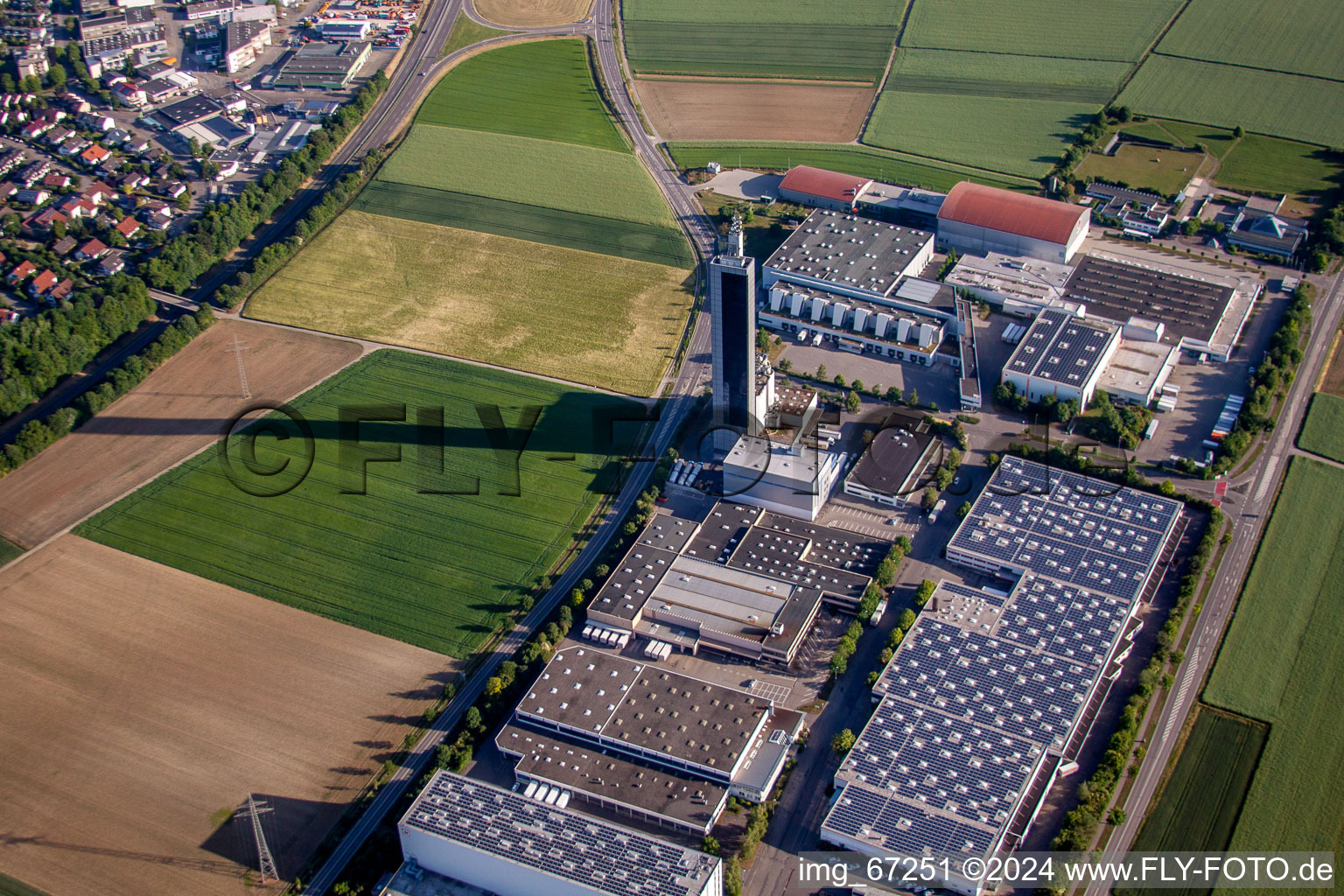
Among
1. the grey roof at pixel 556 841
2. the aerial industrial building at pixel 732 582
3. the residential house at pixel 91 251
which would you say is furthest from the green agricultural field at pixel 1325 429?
the residential house at pixel 91 251

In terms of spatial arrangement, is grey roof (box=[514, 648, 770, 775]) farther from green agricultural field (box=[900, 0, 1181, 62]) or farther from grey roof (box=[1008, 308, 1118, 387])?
green agricultural field (box=[900, 0, 1181, 62])

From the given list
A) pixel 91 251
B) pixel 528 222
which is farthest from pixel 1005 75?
pixel 91 251

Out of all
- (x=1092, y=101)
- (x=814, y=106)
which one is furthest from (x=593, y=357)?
(x=1092, y=101)

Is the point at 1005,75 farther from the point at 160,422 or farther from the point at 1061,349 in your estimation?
the point at 160,422

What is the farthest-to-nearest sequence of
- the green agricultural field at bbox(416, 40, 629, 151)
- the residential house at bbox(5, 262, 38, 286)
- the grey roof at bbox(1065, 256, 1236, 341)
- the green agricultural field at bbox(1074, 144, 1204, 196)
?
1. the green agricultural field at bbox(416, 40, 629, 151)
2. the green agricultural field at bbox(1074, 144, 1204, 196)
3. the residential house at bbox(5, 262, 38, 286)
4. the grey roof at bbox(1065, 256, 1236, 341)

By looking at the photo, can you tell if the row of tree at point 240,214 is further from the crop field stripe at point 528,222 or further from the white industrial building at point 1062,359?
the white industrial building at point 1062,359

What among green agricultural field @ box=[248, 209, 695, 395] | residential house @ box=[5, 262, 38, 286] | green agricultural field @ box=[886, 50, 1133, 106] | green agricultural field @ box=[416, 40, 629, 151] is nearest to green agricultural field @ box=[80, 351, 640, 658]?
green agricultural field @ box=[248, 209, 695, 395]
